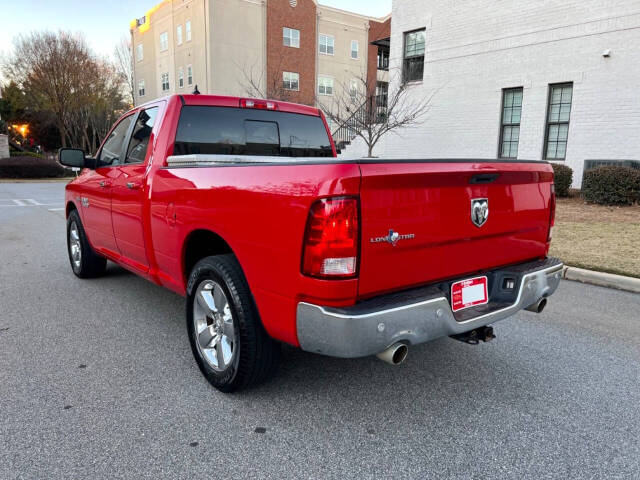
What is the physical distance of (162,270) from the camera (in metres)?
3.70

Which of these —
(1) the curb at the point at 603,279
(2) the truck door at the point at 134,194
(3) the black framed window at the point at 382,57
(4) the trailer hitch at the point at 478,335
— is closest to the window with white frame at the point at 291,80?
(3) the black framed window at the point at 382,57

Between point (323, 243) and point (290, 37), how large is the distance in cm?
3685

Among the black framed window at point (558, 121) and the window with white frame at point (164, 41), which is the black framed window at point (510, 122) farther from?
the window with white frame at point (164, 41)

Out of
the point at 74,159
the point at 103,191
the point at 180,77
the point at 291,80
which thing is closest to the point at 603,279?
the point at 103,191

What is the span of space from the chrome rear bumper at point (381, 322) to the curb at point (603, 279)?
3607 mm

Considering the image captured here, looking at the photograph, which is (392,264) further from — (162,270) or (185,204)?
(162,270)

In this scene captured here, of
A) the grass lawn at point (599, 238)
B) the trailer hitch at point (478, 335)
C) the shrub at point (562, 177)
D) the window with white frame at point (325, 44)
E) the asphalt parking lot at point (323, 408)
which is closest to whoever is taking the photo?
the asphalt parking lot at point (323, 408)

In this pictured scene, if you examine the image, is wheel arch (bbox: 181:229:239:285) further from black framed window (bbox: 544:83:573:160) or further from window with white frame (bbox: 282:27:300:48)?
window with white frame (bbox: 282:27:300:48)

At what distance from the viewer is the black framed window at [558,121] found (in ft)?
48.0

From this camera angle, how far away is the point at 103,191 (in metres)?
4.57

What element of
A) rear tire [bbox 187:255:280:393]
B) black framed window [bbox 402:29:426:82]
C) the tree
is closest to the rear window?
rear tire [bbox 187:255:280:393]

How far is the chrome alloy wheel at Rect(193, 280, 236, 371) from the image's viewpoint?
9.59 ft

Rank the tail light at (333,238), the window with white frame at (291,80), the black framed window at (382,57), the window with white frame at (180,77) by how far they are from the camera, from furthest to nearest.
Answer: the black framed window at (382,57)
the window with white frame at (180,77)
the window with white frame at (291,80)
the tail light at (333,238)

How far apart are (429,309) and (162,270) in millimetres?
2185
